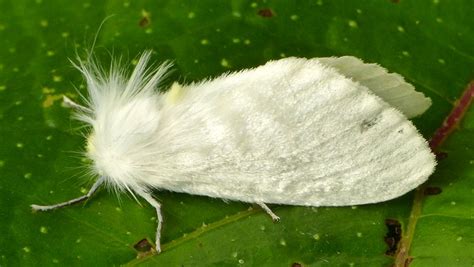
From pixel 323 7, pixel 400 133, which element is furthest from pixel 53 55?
pixel 400 133

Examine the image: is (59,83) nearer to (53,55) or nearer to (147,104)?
(53,55)

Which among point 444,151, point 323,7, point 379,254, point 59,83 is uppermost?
point 323,7

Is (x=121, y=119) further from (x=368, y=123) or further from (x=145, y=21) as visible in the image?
(x=368, y=123)

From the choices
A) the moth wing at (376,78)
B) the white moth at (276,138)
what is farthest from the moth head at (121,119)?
the moth wing at (376,78)

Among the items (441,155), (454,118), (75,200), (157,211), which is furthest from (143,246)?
(454,118)

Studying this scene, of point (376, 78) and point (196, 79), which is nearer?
point (376, 78)

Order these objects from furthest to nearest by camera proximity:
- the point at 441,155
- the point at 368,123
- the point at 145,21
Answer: the point at 145,21 < the point at 441,155 < the point at 368,123
